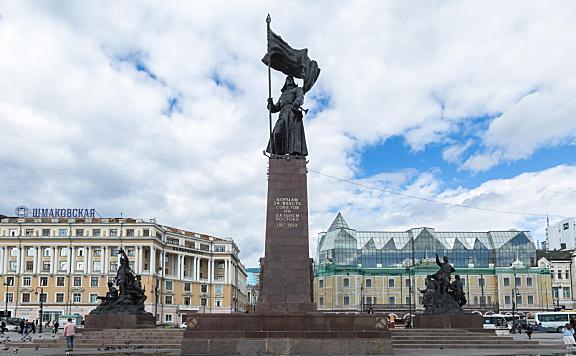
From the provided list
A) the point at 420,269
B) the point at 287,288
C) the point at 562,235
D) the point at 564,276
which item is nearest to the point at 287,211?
the point at 287,288

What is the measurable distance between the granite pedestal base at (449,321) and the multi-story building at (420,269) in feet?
228

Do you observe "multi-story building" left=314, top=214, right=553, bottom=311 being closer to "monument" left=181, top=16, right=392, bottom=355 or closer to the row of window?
the row of window

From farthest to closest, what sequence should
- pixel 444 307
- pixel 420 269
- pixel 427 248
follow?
pixel 427 248 → pixel 420 269 → pixel 444 307

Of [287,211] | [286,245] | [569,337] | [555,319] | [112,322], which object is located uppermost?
[287,211]

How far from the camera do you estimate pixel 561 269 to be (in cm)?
11806

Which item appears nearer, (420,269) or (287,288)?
(287,288)

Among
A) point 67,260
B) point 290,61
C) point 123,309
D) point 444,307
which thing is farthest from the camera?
point 67,260

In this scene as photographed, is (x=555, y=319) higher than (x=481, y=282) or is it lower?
lower

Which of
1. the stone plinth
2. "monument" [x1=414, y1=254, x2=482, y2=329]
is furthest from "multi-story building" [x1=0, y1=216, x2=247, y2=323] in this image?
the stone plinth

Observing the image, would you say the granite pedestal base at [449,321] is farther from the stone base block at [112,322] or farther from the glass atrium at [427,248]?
the glass atrium at [427,248]

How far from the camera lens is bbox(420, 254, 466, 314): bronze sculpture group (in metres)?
32.2

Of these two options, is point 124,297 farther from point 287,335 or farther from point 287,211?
point 287,335

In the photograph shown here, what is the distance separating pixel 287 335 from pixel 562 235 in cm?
12943

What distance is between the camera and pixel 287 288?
2305cm
